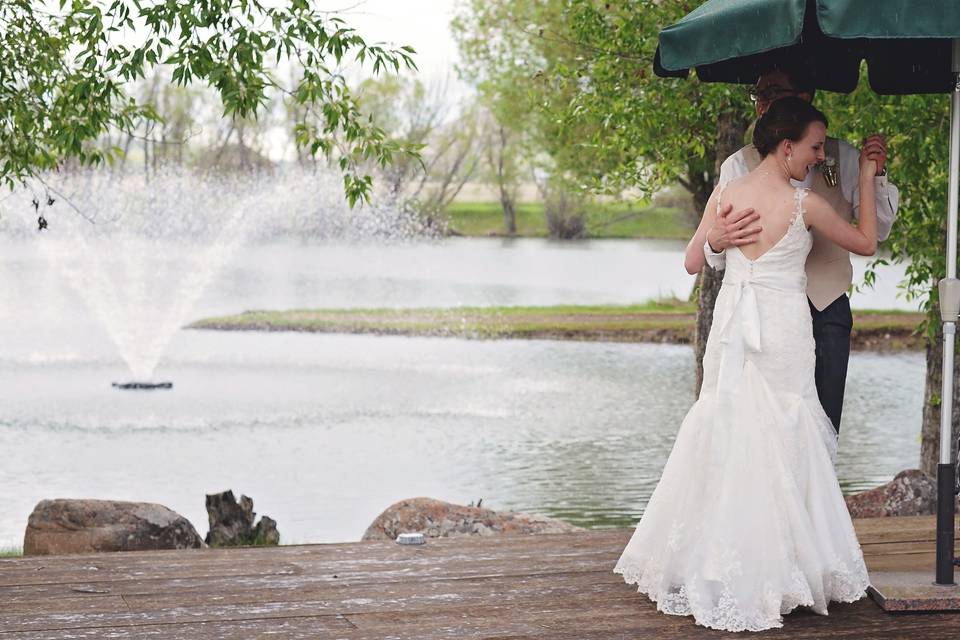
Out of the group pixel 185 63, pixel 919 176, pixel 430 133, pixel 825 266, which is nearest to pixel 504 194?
pixel 430 133

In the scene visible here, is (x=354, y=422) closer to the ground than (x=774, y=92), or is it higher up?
closer to the ground

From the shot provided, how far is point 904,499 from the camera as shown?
709 cm

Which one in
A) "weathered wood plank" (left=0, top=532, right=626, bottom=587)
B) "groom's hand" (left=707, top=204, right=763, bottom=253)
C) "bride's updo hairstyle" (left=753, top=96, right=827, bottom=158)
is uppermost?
"bride's updo hairstyle" (left=753, top=96, right=827, bottom=158)

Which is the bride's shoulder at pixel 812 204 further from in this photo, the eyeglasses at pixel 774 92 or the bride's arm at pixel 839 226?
the eyeglasses at pixel 774 92

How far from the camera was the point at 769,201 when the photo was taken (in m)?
4.34

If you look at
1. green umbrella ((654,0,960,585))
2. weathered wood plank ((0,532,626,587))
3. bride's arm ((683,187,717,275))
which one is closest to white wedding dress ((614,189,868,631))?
bride's arm ((683,187,717,275))

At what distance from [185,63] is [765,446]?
339 centimetres

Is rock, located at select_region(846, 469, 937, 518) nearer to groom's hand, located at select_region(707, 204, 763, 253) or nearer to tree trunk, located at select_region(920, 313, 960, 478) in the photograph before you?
tree trunk, located at select_region(920, 313, 960, 478)

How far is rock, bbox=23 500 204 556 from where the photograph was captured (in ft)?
19.7

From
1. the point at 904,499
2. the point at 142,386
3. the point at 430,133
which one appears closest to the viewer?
the point at 904,499

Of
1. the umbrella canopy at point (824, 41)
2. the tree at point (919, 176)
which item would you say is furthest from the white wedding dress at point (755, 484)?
the tree at point (919, 176)

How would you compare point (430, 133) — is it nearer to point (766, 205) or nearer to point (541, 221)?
point (541, 221)

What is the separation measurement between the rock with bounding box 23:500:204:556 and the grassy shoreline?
19591 mm

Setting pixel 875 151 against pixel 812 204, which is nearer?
pixel 812 204
